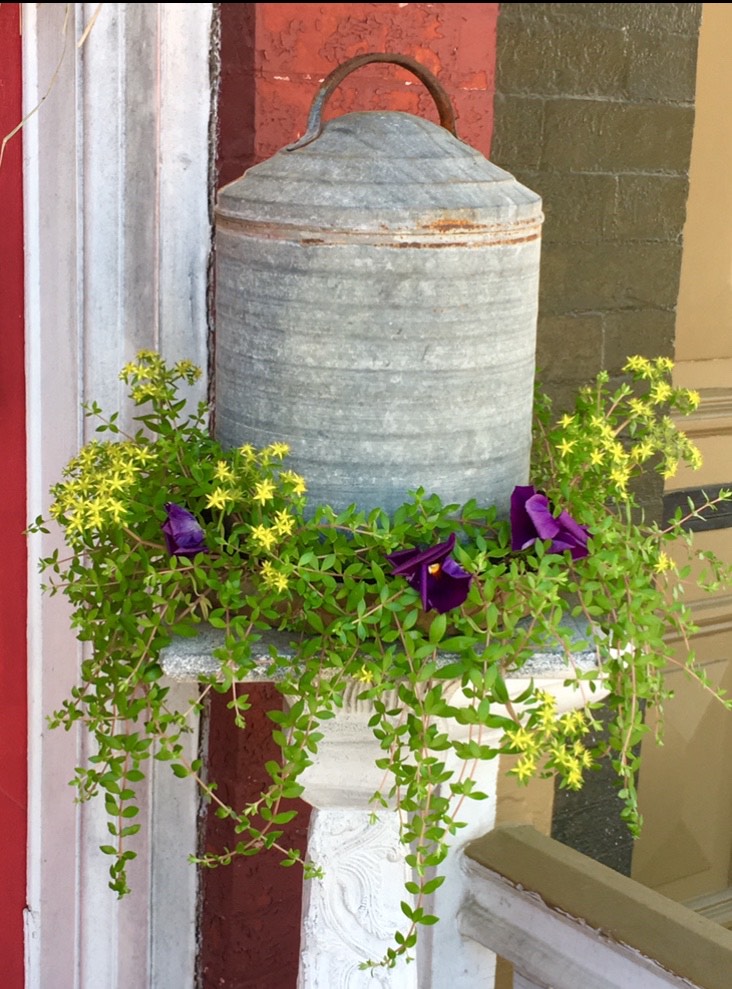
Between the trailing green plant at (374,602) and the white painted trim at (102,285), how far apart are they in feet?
1.17

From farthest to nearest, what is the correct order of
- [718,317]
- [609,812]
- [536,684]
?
[718,317], [609,812], [536,684]

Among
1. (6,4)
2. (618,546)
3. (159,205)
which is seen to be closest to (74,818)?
(159,205)

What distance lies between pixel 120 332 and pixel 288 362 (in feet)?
1.58

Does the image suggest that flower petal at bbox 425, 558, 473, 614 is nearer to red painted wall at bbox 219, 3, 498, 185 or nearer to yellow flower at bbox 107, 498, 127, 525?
yellow flower at bbox 107, 498, 127, 525

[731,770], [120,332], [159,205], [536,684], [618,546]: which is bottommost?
[731,770]

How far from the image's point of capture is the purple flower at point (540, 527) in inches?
46.1

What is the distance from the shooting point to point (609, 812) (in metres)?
2.27

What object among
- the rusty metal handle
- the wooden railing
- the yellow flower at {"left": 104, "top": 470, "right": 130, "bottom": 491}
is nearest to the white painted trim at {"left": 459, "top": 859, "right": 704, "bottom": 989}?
the wooden railing

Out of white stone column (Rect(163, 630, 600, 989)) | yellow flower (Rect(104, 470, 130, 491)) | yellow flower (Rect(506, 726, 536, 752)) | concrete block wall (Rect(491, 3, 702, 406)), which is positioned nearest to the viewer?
yellow flower (Rect(506, 726, 536, 752))

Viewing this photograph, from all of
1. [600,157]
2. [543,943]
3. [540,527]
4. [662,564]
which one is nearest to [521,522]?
[540,527]

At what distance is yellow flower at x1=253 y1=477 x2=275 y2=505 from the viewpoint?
1.14 meters

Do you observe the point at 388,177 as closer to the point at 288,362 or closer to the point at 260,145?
the point at 288,362

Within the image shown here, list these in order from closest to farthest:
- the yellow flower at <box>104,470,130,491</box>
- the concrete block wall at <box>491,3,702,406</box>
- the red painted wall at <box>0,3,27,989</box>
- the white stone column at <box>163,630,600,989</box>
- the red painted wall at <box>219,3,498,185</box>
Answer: the yellow flower at <box>104,470,130,491</box> → the white stone column at <box>163,630,600,989</box> → the red painted wall at <box>219,3,498,185</box> → the red painted wall at <box>0,3,27,989</box> → the concrete block wall at <box>491,3,702,406</box>

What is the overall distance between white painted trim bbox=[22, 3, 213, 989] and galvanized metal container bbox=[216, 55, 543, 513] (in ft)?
1.16
